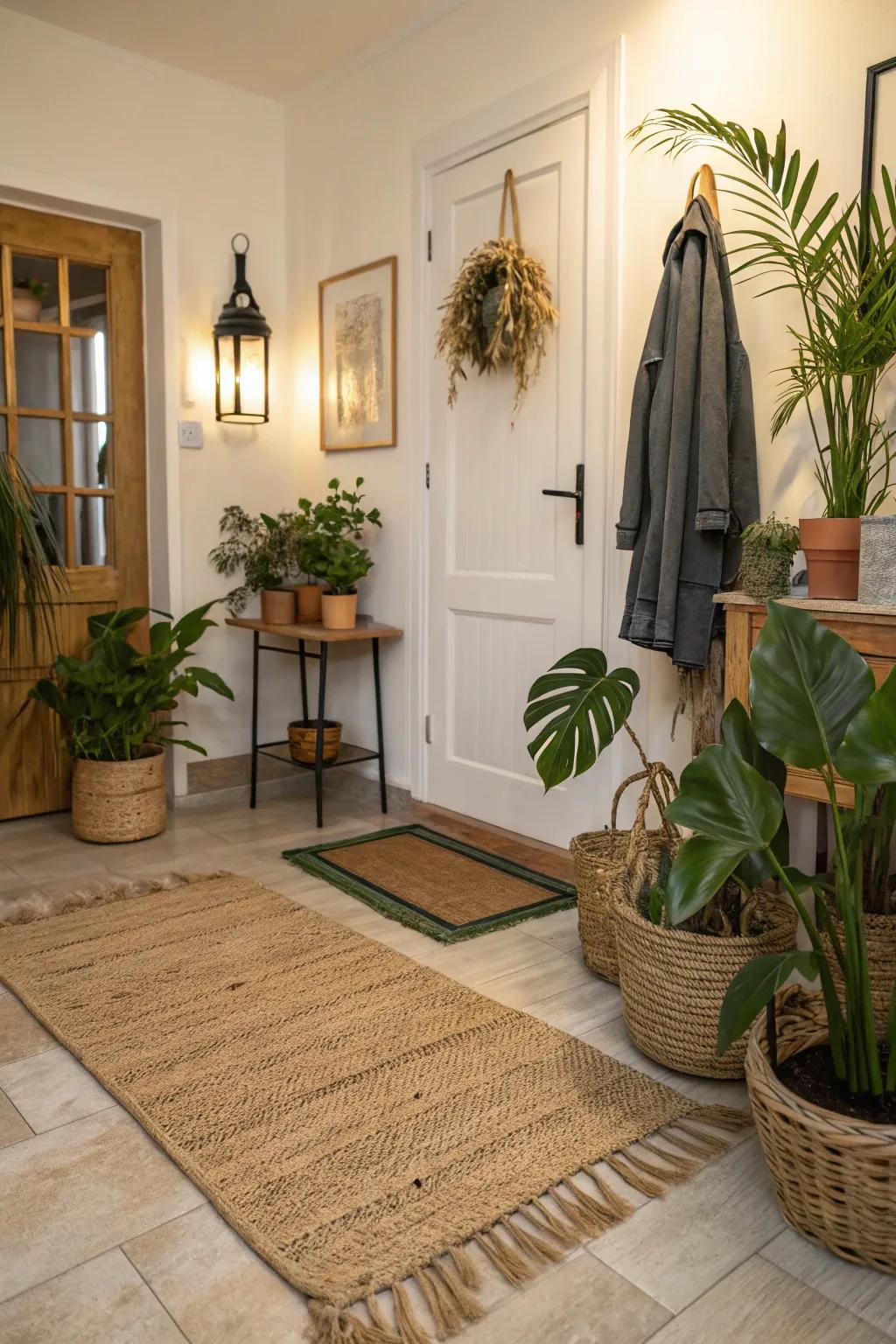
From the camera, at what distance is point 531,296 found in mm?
2992

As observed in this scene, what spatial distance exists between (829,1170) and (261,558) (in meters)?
2.93

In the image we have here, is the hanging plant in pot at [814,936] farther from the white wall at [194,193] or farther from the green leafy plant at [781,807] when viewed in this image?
the white wall at [194,193]

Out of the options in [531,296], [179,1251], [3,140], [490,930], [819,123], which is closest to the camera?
[179,1251]

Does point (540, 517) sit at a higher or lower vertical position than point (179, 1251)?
higher

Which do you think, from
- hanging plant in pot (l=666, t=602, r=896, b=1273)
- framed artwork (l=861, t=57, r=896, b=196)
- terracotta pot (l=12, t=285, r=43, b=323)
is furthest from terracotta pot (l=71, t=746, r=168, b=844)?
framed artwork (l=861, t=57, r=896, b=196)

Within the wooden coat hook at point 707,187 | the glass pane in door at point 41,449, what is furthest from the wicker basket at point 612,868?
the glass pane in door at point 41,449

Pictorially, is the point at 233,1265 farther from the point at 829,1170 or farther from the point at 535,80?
the point at 535,80

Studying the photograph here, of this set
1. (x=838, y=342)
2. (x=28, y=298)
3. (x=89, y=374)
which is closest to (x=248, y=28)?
(x=28, y=298)

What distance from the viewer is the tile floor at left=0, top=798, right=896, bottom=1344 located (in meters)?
1.33

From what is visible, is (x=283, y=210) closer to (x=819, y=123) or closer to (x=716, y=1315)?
(x=819, y=123)

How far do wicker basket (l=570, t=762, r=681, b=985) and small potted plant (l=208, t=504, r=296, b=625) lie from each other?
5.56ft

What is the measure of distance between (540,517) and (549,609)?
0.28 metres

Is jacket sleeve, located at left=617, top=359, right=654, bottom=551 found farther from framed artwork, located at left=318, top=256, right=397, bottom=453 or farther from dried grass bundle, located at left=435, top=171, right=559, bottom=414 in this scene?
framed artwork, located at left=318, top=256, right=397, bottom=453

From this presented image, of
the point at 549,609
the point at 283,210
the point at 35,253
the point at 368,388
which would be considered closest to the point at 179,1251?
the point at 549,609
